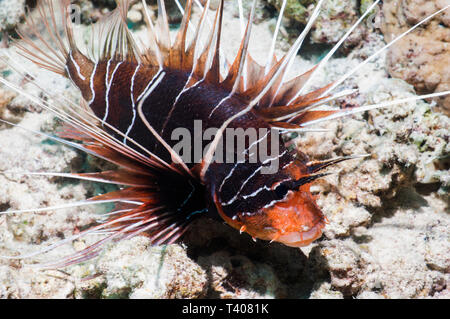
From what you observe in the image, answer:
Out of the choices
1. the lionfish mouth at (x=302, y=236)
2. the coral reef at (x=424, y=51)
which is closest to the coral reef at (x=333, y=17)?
the coral reef at (x=424, y=51)

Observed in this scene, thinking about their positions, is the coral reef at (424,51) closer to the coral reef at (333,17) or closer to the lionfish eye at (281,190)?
the coral reef at (333,17)

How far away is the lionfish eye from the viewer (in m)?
2.23

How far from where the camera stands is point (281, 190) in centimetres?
224

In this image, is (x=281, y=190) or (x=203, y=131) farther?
(x=203, y=131)

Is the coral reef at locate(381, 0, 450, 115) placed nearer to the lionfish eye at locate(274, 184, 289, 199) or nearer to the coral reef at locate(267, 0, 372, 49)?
the coral reef at locate(267, 0, 372, 49)

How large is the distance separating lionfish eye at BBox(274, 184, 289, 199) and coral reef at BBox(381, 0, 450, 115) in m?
2.82

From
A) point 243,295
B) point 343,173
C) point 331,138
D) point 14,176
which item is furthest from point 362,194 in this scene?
point 14,176

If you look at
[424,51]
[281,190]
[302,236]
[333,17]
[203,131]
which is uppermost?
[333,17]

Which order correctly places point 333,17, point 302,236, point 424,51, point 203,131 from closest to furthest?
point 302,236
point 203,131
point 424,51
point 333,17

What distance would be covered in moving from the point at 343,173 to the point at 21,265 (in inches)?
119

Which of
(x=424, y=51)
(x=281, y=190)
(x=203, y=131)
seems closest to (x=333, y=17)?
(x=424, y=51)

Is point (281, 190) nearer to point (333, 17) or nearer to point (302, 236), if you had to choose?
point (302, 236)

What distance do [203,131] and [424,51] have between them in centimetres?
314

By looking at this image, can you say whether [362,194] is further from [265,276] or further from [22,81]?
[22,81]
